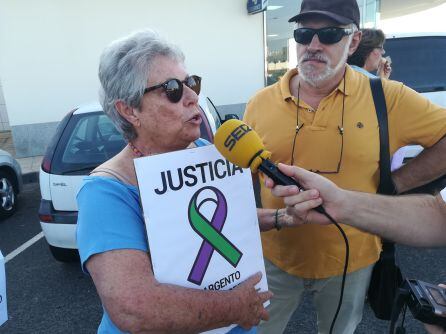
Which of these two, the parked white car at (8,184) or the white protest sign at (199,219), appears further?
the parked white car at (8,184)

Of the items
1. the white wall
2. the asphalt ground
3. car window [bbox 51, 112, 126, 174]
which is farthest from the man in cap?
the white wall

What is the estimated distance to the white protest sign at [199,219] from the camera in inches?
43.9

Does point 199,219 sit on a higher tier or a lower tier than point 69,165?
higher

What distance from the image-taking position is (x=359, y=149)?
166cm

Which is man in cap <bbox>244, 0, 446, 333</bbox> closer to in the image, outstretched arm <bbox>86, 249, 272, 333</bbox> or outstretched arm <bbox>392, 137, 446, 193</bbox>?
outstretched arm <bbox>392, 137, 446, 193</bbox>

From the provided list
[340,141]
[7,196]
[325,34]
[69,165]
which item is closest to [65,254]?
[69,165]

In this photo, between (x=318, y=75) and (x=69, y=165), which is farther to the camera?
(x=69, y=165)

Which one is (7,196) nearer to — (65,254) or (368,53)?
(65,254)

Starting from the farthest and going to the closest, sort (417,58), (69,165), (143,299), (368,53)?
(417,58) → (69,165) → (368,53) → (143,299)

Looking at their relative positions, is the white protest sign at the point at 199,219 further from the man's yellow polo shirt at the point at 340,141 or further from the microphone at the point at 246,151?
the man's yellow polo shirt at the point at 340,141

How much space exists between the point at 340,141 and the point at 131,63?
0.96 metres

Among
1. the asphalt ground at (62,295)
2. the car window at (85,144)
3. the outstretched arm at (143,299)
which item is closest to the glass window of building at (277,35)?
the car window at (85,144)

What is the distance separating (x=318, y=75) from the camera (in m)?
1.76

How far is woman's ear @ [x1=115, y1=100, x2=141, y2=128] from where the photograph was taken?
1.25m
